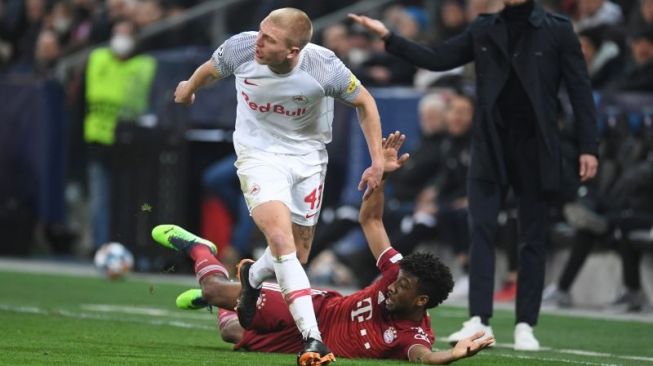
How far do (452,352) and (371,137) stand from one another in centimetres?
139

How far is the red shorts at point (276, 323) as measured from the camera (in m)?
9.00

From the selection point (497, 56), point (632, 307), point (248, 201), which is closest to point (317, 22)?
point (632, 307)

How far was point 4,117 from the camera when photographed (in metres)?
19.6

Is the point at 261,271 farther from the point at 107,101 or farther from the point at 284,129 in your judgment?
the point at 107,101

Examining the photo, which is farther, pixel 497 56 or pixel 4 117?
pixel 4 117

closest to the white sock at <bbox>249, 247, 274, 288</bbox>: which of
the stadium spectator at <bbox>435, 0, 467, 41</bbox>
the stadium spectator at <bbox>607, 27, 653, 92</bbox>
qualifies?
the stadium spectator at <bbox>607, 27, 653, 92</bbox>

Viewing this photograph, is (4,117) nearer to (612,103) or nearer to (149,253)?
(149,253)

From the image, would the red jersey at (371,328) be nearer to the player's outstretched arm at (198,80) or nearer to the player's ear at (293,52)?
the player's ear at (293,52)

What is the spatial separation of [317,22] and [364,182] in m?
10.5

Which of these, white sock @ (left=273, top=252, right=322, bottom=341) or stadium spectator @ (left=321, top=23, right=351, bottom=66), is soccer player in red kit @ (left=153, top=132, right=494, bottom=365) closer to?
white sock @ (left=273, top=252, right=322, bottom=341)

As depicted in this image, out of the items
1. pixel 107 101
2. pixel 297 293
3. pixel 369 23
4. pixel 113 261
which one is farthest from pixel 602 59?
Result: pixel 297 293

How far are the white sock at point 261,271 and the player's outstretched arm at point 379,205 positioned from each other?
0.59 meters

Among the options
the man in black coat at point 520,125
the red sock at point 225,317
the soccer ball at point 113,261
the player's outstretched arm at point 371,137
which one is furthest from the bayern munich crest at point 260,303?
the soccer ball at point 113,261

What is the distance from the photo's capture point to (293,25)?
861 centimetres
